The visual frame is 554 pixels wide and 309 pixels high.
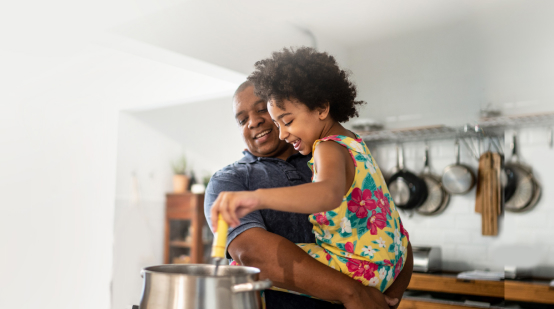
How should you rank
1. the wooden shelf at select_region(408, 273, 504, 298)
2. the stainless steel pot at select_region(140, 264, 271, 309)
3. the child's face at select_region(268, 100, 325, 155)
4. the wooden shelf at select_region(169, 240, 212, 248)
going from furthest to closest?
the wooden shelf at select_region(169, 240, 212, 248), the wooden shelf at select_region(408, 273, 504, 298), the child's face at select_region(268, 100, 325, 155), the stainless steel pot at select_region(140, 264, 271, 309)

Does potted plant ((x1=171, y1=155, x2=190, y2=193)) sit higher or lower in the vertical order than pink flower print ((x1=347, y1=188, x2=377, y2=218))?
higher

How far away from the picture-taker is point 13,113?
419 cm

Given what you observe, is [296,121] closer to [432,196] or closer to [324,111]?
[324,111]

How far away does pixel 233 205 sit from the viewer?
686 millimetres

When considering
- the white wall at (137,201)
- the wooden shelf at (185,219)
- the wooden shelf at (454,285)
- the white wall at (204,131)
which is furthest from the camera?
the white wall at (204,131)

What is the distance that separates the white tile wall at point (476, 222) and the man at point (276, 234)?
6.99 ft

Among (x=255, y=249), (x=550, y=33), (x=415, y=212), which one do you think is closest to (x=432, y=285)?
(x=415, y=212)

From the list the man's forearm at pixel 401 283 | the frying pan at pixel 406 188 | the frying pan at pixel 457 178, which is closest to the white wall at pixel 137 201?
the frying pan at pixel 406 188

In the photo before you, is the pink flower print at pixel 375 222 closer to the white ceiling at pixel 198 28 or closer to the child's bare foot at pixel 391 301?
the child's bare foot at pixel 391 301

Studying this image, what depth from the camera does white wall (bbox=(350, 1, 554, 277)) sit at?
3043 millimetres

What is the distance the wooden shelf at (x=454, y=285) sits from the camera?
115 inches

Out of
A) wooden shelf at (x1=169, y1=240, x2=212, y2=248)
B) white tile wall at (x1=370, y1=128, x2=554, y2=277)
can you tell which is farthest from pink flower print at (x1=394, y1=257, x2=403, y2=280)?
wooden shelf at (x1=169, y1=240, x2=212, y2=248)

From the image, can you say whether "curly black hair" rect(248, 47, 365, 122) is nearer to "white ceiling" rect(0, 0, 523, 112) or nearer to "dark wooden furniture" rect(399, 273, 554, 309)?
"white ceiling" rect(0, 0, 523, 112)

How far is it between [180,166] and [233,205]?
5.29 m
